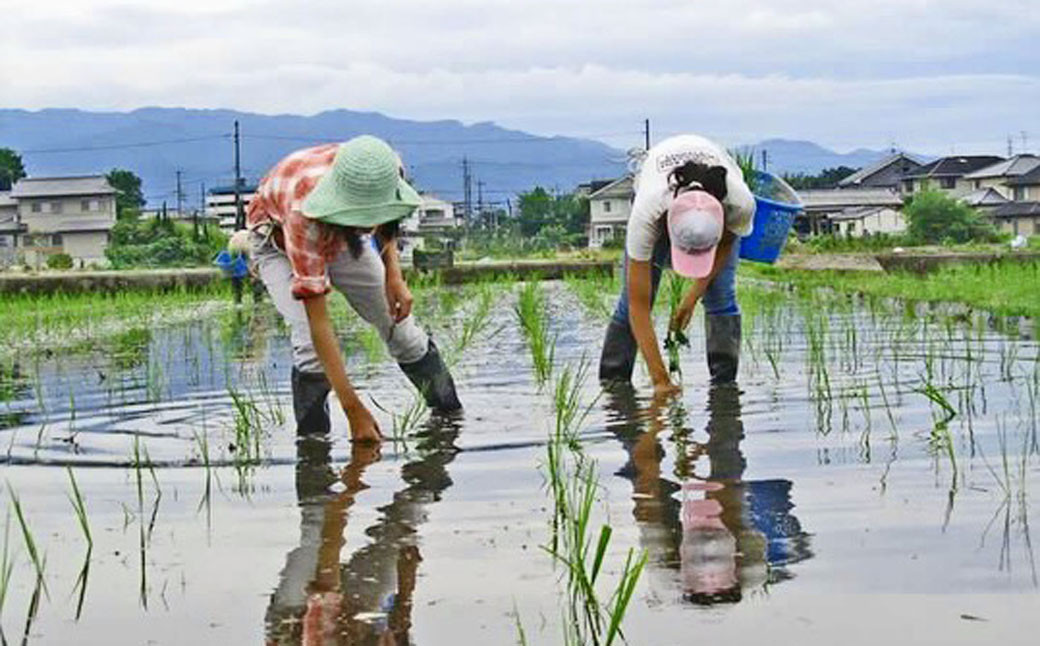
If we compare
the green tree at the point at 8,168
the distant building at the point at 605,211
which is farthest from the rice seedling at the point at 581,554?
the green tree at the point at 8,168

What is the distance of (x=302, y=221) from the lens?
184 inches

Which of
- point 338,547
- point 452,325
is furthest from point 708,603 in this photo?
point 452,325

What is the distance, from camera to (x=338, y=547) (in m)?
3.34

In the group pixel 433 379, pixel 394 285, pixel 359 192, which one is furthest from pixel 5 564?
pixel 433 379

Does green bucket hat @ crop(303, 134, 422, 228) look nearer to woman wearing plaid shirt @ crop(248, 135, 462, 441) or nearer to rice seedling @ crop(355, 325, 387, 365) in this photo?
woman wearing plaid shirt @ crop(248, 135, 462, 441)

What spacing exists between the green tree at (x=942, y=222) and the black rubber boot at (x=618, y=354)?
3370 cm

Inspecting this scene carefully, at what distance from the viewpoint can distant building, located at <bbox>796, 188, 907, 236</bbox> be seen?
5925 cm

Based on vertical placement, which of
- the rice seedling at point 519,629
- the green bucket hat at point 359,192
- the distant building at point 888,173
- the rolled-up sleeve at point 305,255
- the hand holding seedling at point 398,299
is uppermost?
the distant building at point 888,173

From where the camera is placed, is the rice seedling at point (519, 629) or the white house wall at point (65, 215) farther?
the white house wall at point (65, 215)

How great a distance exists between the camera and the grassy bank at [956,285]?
10.6 metres

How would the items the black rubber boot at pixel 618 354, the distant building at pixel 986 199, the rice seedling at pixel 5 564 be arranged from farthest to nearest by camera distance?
the distant building at pixel 986 199 → the black rubber boot at pixel 618 354 → the rice seedling at pixel 5 564

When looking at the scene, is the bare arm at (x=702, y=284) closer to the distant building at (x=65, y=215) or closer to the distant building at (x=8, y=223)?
the distant building at (x=65, y=215)

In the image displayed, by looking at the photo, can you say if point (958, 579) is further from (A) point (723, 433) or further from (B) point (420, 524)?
(A) point (723, 433)

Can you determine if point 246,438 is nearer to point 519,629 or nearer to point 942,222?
point 519,629
